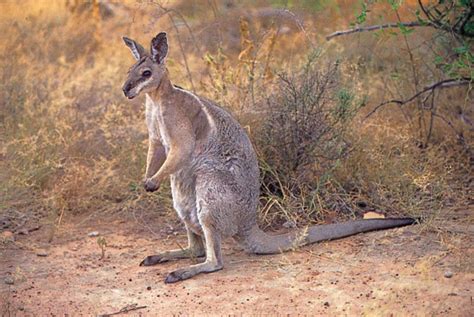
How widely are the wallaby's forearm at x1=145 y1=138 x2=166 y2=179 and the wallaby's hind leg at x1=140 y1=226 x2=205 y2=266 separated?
22.5 inches

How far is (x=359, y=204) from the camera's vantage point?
788cm

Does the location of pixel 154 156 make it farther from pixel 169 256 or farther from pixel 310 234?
pixel 310 234

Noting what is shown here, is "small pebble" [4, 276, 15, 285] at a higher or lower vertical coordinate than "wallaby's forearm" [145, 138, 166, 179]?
lower

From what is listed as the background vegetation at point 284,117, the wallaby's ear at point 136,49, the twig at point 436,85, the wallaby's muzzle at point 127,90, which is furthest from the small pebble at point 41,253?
the twig at point 436,85

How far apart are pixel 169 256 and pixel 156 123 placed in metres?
1.10

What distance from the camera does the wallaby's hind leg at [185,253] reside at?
268 inches

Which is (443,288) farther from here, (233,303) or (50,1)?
(50,1)

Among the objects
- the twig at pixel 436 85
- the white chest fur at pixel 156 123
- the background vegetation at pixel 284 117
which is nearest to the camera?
the white chest fur at pixel 156 123

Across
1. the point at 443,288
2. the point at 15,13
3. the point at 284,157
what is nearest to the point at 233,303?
the point at 443,288

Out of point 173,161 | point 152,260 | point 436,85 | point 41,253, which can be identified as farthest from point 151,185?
point 436,85

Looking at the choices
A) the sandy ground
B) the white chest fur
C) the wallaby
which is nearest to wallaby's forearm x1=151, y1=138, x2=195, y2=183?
the wallaby

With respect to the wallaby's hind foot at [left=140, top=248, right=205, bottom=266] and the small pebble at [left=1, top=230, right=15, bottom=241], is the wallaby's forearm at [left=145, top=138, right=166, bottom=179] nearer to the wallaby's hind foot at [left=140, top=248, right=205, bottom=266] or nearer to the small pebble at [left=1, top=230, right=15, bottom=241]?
the wallaby's hind foot at [left=140, top=248, right=205, bottom=266]

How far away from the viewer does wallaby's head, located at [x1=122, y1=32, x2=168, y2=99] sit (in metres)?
6.43

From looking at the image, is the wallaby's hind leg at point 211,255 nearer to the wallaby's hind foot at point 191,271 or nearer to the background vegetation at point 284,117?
the wallaby's hind foot at point 191,271
